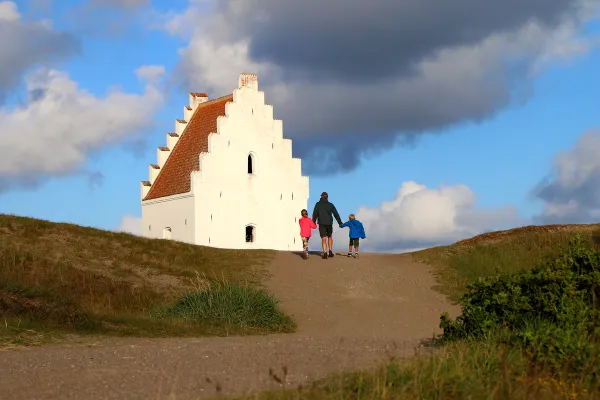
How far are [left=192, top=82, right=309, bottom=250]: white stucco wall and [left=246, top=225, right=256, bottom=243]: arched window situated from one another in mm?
282

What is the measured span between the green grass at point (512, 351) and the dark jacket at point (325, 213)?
42.7 feet

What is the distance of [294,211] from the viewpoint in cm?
4569

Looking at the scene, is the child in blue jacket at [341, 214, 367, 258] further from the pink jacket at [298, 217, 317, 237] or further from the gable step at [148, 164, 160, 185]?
the gable step at [148, 164, 160, 185]

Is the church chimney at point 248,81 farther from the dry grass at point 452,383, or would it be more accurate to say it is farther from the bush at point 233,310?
the dry grass at point 452,383

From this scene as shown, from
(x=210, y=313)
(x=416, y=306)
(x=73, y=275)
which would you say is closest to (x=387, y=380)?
(x=210, y=313)

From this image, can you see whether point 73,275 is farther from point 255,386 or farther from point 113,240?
point 255,386

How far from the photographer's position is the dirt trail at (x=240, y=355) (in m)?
10.8

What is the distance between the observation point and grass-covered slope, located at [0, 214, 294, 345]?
61.1 feet

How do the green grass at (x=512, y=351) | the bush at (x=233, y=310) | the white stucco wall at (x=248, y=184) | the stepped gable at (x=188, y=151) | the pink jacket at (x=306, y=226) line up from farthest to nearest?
the stepped gable at (x=188, y=151), the white stucco wall at (x=248, y=184), the pink jacket at (x=306, y=226), the bush at (x=233, y=310), the green grass at (x=512, y=351)

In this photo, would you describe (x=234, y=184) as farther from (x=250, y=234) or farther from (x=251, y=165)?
(x=250, y=234)

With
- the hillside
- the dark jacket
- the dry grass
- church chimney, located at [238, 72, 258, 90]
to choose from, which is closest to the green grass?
the dry grass

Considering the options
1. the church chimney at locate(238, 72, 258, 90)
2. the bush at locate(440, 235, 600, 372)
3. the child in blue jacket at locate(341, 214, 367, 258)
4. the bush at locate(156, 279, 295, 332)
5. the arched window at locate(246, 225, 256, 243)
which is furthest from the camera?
the church chimney at locate(238, 72, 258, 90)

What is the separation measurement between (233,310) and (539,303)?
28.1 ft

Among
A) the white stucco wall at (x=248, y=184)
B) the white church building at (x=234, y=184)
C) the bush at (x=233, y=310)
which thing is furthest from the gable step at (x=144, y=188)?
the bush at (x=233, y=310)
